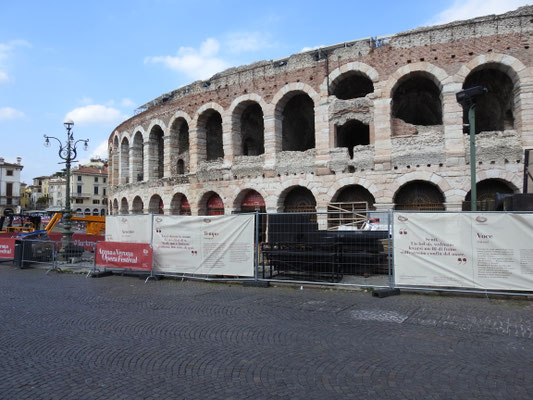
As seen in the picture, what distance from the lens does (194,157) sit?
2205cm

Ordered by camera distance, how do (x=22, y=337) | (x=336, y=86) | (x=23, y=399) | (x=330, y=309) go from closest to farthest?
(x=23, y=399) < (x=22, y=337) < (x=330, y=309) < (x=336, y=86)

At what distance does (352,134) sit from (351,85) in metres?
2.68

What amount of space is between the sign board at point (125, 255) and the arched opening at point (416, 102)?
38.6 ft

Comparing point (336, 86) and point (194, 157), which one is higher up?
point (336, 86)

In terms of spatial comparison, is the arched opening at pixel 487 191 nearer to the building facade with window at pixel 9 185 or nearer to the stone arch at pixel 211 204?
the stone arch at pixel 211 204

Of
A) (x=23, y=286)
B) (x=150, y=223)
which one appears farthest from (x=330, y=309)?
(x=23, y=286)

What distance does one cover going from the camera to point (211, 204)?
22016mm

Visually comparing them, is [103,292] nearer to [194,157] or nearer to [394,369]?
[394,369]

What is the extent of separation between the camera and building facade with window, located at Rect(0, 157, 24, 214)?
79.6m

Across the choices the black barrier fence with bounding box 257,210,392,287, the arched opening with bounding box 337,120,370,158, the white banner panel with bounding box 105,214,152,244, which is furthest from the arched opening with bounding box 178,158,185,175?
the black barrier fence with bounding box 257,210,392,287

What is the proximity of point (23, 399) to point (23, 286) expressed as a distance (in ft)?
24.7

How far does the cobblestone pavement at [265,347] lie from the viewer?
370 centimetres

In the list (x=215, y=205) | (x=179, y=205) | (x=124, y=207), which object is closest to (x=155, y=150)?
(x=179, y=205)

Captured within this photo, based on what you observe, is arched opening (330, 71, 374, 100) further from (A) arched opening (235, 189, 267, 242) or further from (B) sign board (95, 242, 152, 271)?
(B) sign board (95, 242, 152, 271)
